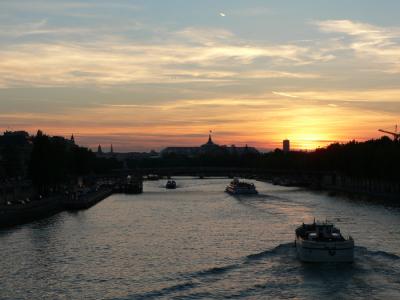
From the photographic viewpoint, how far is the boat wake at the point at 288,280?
3600cm

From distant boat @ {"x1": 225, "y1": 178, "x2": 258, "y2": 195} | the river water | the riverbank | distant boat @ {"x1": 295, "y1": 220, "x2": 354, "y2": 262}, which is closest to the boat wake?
the river water

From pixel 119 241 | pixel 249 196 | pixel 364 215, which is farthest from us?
pixel 249 196

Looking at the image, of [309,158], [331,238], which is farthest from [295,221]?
[309,158]

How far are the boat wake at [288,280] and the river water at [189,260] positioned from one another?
5 centimetres

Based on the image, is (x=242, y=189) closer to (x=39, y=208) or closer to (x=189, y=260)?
(x=39, y=208)

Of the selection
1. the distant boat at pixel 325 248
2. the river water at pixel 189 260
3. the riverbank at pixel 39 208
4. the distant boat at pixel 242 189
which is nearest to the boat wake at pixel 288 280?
the river water at pixel 189 260

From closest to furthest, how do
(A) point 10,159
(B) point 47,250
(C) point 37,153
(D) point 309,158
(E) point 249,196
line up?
(B) point 47,250, (C) point 37,153, (E) point 249,196, (A) point 10,159, (D) point 309,158

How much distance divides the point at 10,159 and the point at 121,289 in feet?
326

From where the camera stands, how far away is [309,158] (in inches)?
7269

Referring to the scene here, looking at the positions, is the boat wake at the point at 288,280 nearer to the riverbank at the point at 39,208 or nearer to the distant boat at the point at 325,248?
the distant boat at the point at 325,248

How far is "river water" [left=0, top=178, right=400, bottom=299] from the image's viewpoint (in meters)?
37.2

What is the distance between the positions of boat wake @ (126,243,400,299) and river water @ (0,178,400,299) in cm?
5

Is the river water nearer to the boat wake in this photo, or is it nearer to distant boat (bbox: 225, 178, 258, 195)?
the boat wake

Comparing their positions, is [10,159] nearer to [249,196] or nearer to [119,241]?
[249,196]
